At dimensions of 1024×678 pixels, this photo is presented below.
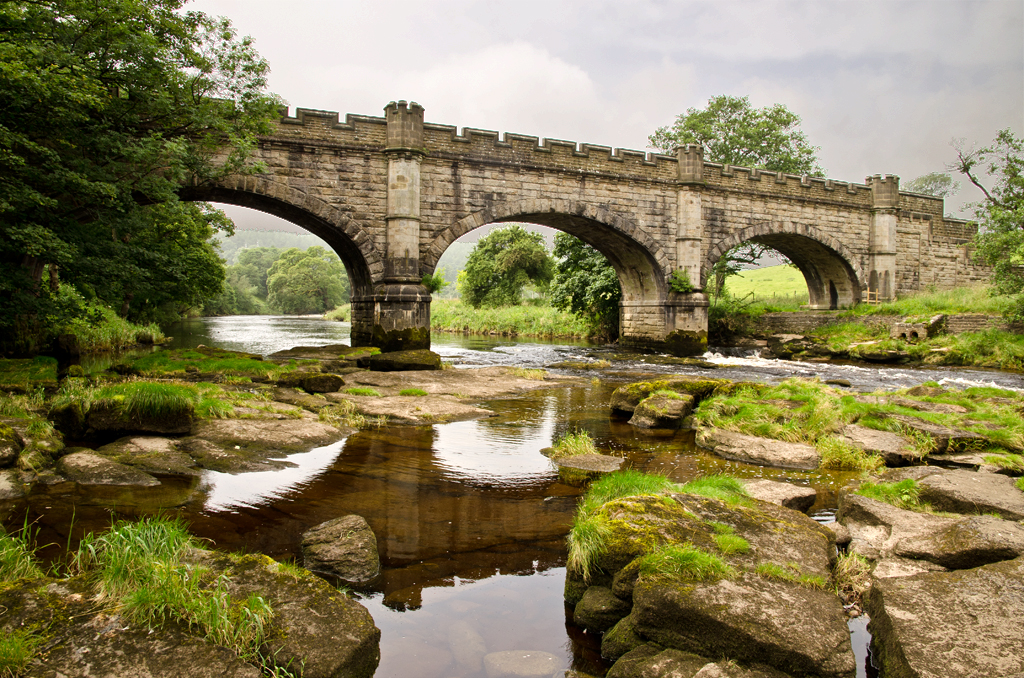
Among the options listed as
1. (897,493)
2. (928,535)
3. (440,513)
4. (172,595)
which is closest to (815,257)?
(897,493)

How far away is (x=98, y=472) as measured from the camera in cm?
497

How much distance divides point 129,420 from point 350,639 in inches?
186

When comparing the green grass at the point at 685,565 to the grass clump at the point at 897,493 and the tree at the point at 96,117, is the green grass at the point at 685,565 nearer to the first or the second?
the grass clump at the point at 897,493

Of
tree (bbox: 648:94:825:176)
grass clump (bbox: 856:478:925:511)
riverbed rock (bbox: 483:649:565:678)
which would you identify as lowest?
riverbed rock (bbox: 483:649:565:678)

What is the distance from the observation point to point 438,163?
16.8 meters

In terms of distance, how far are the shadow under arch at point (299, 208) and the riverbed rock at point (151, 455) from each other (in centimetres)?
→ 1020

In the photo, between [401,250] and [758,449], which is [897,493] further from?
[401,250]

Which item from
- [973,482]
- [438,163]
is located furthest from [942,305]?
[973,482]

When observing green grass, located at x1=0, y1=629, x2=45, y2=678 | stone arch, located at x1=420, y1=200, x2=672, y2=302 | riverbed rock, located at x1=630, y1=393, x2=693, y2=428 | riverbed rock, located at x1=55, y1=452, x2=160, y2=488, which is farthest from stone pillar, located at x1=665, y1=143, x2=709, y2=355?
green grass, located at x1=0, y1=629, x2=45, y2=678

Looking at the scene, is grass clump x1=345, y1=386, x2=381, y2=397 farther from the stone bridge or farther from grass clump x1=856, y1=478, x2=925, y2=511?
grass clump x1=856, y1=478, x2=925, y2=511

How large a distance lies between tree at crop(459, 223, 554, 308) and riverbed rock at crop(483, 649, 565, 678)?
1651 inches

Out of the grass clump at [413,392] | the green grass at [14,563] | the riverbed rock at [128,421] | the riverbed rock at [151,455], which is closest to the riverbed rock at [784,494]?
the green grass at [14,563]

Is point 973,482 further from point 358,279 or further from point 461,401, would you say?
point 358,279

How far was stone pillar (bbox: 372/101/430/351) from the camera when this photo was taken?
15844 millimetres
